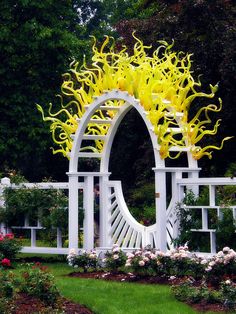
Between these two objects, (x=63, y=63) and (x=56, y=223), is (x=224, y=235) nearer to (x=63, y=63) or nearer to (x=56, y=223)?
(x=56, y=223)

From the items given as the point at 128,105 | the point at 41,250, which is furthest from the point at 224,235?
the point at 41,250

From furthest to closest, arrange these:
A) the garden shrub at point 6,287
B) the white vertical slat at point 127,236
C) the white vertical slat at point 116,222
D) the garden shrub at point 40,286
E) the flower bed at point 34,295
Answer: the white vertical slat at point 116,222 → the white vertical slat at point 127,236 → the garden shrub at point 40,286 → the garden shrub at point 6,287 → the flower bed at point 34,295

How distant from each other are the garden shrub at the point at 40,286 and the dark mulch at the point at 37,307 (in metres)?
0.07

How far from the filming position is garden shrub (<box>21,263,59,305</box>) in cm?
1170

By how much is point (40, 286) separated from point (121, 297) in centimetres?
151

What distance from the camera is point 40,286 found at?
11.8m

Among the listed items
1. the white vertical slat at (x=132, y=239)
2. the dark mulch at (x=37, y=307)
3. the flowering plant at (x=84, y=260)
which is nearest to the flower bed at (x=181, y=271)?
the flowering plant at (x=84, y=260)

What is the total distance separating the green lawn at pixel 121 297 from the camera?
11.9 metres

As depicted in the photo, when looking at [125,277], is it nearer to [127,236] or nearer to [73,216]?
[127,236]

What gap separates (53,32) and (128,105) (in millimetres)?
13527

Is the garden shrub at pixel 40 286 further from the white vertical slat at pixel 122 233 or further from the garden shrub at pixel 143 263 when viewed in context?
the white vertical slat at pixel 122 233

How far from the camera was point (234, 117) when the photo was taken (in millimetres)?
21672

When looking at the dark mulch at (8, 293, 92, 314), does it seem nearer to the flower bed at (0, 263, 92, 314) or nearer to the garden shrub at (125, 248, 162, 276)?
the flower bed at (0, 263, 92, 314)

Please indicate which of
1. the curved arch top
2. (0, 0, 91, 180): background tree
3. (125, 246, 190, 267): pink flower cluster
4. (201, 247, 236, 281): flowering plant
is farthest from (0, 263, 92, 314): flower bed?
(0, 0, 91, 180): background tree
